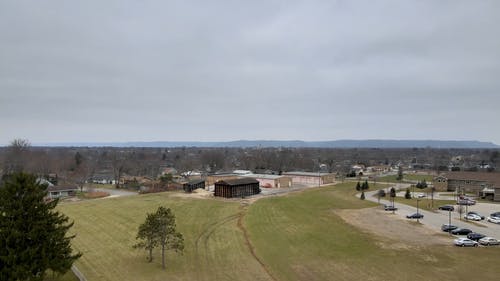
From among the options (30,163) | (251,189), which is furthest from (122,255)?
(30,163)

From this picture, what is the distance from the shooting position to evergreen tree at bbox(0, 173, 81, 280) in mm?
17859

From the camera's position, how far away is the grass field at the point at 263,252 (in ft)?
82.0

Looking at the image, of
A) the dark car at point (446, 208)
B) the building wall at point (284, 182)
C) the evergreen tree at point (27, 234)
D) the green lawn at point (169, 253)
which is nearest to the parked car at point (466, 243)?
the dark car at point (446, 208)

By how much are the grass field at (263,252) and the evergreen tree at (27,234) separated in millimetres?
5640

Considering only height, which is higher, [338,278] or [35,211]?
[35,211]

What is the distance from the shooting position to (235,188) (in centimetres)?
5950

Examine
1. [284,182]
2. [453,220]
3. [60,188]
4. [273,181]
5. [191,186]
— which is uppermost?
[273,181]

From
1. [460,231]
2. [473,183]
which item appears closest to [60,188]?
[460,231]

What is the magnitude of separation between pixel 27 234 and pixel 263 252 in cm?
1770

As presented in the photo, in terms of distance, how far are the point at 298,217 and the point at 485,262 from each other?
66.2 feet

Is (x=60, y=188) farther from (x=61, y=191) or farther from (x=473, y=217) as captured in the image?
(x=473, y=217)

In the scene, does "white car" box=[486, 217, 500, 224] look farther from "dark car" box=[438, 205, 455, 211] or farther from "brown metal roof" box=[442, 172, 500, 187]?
"brown metal roof" box=[442, 172, 500, 187]

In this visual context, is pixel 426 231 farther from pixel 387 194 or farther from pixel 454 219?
pixel 387 194

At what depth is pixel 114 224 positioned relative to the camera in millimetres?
39500
